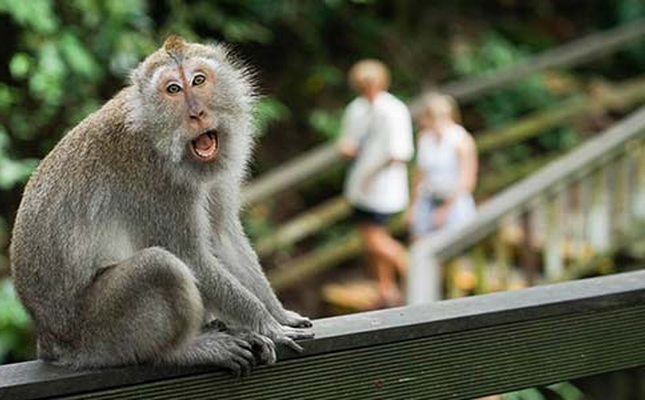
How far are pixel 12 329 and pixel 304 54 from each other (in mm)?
5505

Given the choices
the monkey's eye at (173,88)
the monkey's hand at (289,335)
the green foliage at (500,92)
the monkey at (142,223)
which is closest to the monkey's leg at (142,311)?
the monkey at (142,223)

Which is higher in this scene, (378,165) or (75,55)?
(75,55)

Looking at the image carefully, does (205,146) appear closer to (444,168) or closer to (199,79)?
(199,79)

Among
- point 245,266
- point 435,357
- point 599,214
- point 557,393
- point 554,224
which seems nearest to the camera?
point 435,357

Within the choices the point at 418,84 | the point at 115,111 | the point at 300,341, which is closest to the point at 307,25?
the point at 418,84

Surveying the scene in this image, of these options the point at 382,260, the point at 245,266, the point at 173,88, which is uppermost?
the point at 382,260

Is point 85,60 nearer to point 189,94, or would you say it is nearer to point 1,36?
point 1,36

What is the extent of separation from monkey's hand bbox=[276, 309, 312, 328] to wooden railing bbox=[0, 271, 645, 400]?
7.4 inches

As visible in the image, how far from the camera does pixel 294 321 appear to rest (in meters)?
2.76

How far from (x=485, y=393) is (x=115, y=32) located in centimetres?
482

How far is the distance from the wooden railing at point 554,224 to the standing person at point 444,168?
34 centimetres

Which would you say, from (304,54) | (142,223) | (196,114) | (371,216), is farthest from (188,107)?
(304,54)

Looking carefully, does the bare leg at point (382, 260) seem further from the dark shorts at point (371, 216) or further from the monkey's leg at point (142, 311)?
the monkey's leg at point (142, 311)

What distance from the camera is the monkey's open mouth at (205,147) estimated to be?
107 inches
